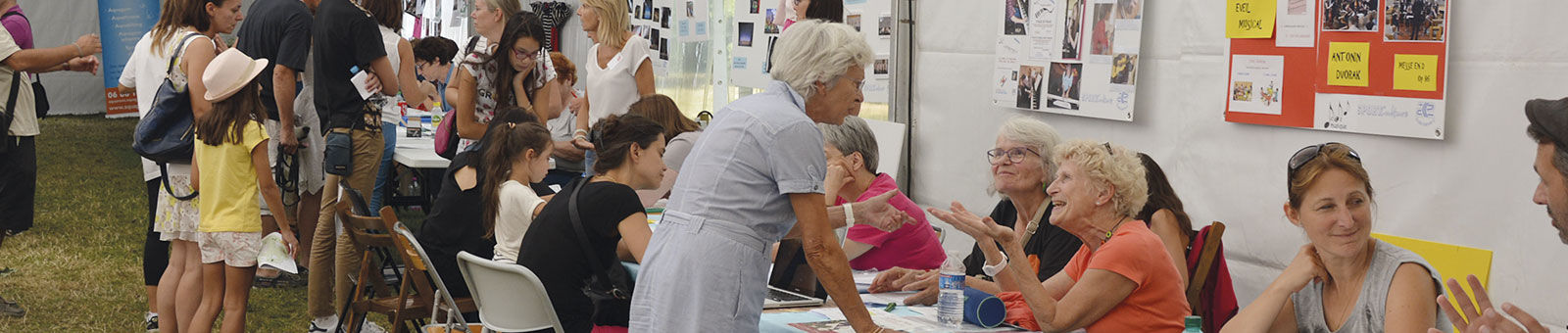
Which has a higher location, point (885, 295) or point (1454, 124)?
point (1454, 124)

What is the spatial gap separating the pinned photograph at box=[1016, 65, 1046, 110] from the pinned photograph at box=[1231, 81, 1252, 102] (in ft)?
3.18

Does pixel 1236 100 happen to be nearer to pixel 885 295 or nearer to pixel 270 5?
pixel 885 295

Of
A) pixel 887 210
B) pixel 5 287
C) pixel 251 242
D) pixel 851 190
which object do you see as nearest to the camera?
pixel 887 210

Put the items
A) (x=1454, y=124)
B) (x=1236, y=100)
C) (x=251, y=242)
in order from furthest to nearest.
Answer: (x=251, y=242) < (x=1236, y=100) < (x=1454, y=124)

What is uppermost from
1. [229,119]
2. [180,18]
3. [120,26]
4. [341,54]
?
[120,26]

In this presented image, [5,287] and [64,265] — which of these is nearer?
[5,287]

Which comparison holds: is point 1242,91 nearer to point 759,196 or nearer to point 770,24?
point 759,196

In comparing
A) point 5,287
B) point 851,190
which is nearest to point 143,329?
point 5,287

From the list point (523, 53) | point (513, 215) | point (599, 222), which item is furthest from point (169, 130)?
point (599, 222)

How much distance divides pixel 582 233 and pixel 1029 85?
1.98 m

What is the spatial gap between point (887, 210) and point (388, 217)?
197cm

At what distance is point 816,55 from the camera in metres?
2.44

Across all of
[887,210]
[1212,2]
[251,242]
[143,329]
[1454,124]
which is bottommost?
[143,329]

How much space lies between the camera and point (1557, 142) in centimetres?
191
